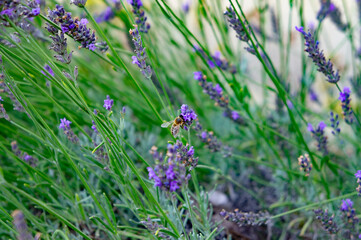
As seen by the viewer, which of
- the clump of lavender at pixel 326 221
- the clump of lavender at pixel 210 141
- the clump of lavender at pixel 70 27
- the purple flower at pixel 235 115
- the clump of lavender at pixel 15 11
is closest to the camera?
the clump of lavender at pixel 15 11

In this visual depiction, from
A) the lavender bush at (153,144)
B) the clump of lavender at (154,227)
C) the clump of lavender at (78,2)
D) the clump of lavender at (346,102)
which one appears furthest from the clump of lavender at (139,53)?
the clump of lavender at (346,102)

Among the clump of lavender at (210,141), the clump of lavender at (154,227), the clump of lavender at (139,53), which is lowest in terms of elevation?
Result: the clump of lavender at (154,227)

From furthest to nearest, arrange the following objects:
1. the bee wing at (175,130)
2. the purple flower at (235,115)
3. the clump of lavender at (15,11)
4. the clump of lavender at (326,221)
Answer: the purple flower at (235,115) → the clump of lavender at (326,221) → the bee wing at (175,130) → the clump of lavender at (15,11)

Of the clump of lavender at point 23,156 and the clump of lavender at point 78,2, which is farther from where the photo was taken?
the clump of lavender at point 23,156

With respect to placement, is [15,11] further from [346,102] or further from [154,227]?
[346,102]

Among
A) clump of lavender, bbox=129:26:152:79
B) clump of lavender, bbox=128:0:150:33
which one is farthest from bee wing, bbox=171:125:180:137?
clump of lavender, bbox=128:0:150:33

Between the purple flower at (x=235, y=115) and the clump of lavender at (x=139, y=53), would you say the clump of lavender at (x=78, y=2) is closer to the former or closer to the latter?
the clump of lavender at (x=139, y=53)

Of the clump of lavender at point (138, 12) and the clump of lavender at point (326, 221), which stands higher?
the clump of lavender at point (138, 12)

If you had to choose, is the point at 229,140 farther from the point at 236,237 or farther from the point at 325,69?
the point at 325,69
